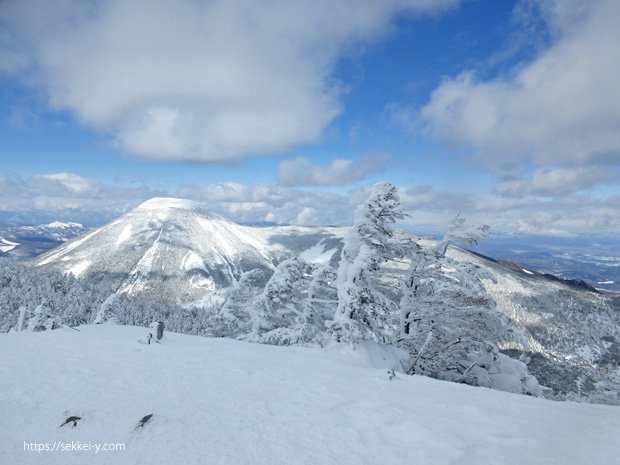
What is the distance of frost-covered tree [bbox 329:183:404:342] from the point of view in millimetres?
15391

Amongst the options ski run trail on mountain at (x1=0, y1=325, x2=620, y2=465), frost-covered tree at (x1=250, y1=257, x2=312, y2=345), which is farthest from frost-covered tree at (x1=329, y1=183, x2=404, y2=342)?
frost-covered tree at (x1=250, y1=257, x2=312, y2=345)

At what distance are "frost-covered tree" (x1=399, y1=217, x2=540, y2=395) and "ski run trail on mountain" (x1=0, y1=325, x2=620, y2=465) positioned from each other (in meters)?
5.93

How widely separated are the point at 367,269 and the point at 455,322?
4646 mm

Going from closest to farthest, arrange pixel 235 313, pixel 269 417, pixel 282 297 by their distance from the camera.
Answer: pixel 269 417, pixel 282 297, pixel 235 313

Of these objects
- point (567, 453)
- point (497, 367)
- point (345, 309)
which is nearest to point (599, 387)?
point (497, 367)

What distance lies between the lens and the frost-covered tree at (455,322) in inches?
576

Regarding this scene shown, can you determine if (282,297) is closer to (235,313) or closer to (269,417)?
(235,313)

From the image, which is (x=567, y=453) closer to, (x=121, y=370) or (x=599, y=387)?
(x=121, y=370)

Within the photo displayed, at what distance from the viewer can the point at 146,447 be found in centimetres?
558

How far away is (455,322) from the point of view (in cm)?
1517

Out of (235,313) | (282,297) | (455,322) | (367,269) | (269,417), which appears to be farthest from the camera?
(235,313)

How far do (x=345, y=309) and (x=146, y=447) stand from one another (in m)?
11.0

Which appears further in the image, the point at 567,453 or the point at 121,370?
the point at 121,370

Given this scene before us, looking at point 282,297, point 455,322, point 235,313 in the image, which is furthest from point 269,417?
point 235,313
